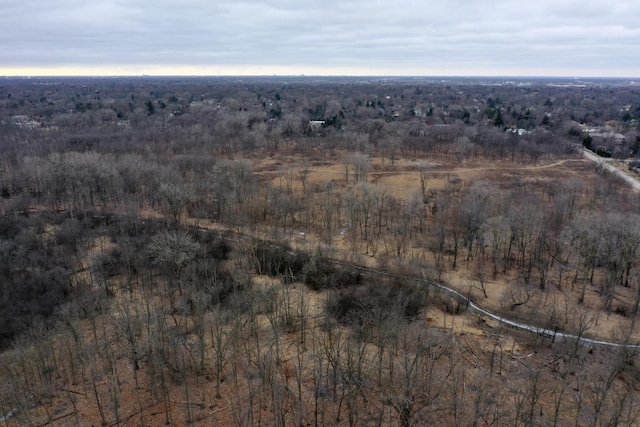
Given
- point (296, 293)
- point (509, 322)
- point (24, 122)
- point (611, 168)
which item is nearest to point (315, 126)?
point (611, 168)

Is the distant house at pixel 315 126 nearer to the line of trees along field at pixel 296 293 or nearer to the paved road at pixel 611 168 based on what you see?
the line of trees along field at pixel 296 293

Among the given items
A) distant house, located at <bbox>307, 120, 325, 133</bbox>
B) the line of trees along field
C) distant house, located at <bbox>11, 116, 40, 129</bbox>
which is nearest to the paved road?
the line of trees along field

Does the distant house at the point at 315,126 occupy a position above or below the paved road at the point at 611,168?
above

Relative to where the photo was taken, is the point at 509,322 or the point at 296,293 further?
the point at 296,293

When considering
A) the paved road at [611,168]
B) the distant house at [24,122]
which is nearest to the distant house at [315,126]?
the paved road at [611,168]

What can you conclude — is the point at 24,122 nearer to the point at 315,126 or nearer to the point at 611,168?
the point at 315,126

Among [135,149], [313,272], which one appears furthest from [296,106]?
[313,272]
